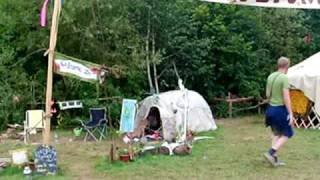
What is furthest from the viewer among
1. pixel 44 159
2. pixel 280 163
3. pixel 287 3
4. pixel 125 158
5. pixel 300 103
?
pixel 300 103

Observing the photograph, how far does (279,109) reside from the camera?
30.1 ft

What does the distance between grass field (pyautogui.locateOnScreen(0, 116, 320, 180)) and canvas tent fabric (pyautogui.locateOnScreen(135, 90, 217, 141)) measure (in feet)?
2.22

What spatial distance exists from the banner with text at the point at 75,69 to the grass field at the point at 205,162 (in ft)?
4.49

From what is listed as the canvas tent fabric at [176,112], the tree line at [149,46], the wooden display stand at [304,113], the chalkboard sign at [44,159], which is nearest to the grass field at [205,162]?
the chalkboard sign at [44,159]

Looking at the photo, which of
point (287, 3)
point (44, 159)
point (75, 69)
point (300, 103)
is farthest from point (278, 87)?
point (300, 103)

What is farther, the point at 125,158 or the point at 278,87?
the point at 125,158

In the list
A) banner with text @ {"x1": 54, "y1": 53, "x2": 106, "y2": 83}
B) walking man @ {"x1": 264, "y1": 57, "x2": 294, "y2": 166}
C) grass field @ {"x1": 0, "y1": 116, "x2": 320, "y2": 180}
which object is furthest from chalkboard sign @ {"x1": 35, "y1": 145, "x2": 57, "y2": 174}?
walking man @ {"x1": 264, "y1": 57, "x2": 294, "y2": 166}

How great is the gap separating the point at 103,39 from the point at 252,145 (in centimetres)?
492

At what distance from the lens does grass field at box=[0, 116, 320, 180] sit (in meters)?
8.84

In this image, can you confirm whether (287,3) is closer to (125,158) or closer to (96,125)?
(125,158)

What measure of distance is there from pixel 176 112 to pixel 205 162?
2.87m

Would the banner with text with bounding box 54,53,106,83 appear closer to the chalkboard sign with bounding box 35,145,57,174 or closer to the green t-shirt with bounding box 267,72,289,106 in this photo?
the chalkboard sign with bounding box 35,145,57,174

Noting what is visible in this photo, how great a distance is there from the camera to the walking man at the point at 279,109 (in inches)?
359

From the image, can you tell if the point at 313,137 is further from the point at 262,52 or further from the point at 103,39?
the point at 262,52
